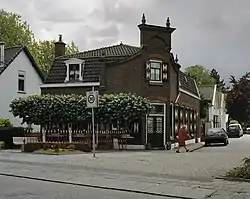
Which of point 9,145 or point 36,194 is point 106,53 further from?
point 36,194

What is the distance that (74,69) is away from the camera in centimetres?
3747

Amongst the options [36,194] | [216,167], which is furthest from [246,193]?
[216,167]

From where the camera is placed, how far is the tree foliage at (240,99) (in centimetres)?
7825

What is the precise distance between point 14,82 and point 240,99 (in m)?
44.6

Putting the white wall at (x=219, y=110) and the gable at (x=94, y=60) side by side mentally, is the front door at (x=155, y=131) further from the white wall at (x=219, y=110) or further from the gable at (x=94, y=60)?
the white wall at (x=219, y=110)

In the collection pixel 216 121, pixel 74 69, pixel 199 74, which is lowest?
pixel 216 121

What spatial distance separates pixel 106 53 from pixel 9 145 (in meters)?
9.73

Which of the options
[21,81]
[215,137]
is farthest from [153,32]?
[21,81]

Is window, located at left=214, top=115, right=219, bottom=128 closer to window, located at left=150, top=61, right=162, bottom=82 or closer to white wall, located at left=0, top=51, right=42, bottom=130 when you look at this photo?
white wall, located at left=0, top=51, right=42, bottom=130

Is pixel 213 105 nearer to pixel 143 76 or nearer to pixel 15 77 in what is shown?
pixel 15 77

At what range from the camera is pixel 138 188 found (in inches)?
542

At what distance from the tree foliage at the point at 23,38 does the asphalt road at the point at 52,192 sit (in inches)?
1702

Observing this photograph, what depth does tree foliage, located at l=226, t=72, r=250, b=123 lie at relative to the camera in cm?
7825

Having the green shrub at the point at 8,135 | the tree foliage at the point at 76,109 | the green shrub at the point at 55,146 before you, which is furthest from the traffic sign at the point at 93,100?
the green shrub at the point at 8,135
